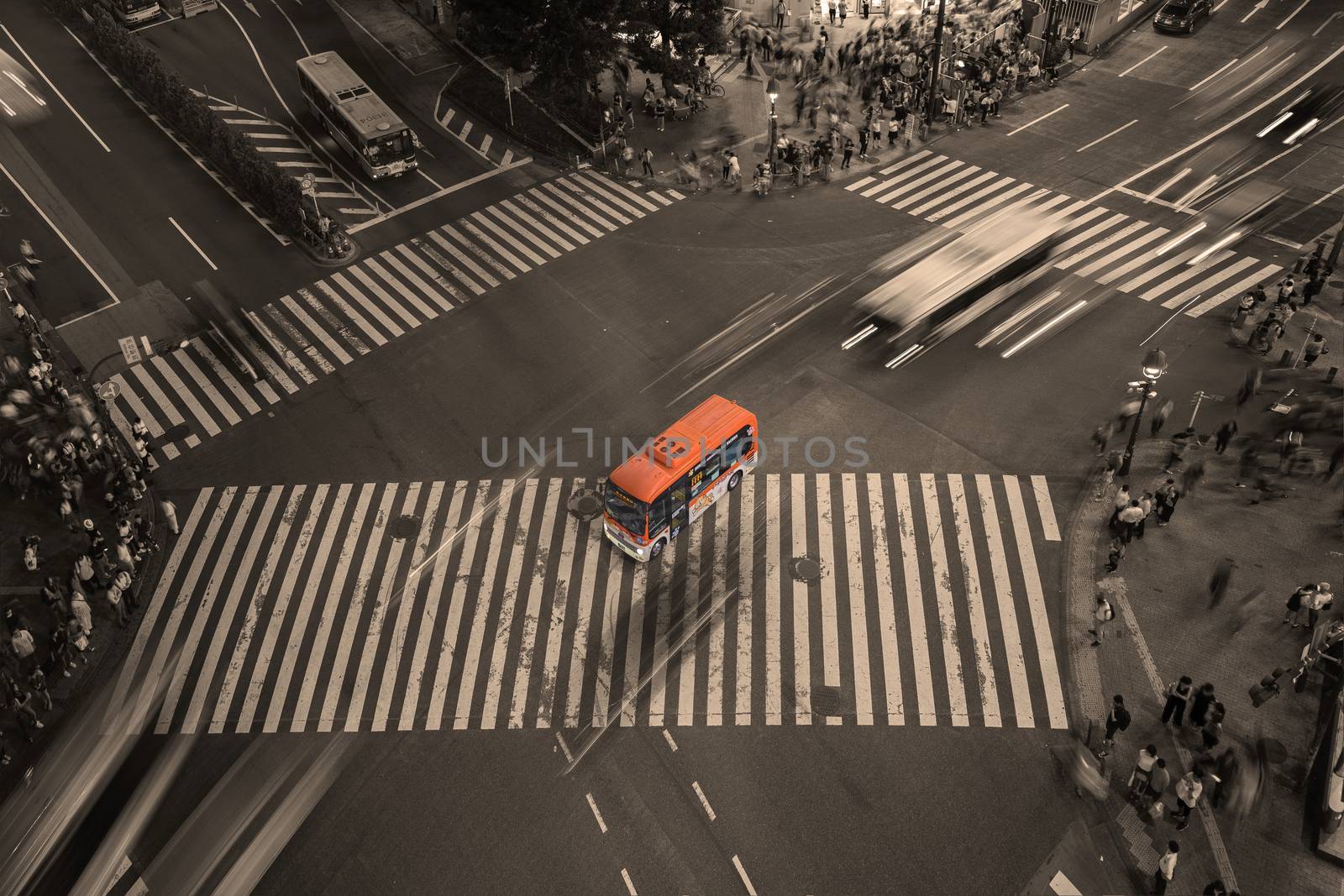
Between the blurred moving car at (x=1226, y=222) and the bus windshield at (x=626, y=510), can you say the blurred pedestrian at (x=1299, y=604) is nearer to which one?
the bus windshield at (x=626, y=510)

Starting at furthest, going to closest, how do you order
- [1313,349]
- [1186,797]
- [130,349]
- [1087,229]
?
[1087,229] < [130,349] < [1313,349] < [1186,797]

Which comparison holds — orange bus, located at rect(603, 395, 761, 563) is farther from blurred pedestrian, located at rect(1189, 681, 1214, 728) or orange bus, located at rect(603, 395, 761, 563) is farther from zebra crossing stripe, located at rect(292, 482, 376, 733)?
blurred pedestrian, located at rect(1189, 681, 1214, 728)

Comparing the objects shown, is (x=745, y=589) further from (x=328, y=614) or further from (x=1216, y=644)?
(x=1216, y=644)

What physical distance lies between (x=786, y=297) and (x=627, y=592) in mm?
14776

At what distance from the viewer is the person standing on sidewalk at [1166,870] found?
72.1ft

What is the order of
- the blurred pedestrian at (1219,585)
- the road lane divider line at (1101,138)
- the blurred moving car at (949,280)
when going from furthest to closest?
the road lane divider line at (1101,138) < the blurred moving car at (949,280) < the blurred pedestrian at (1219,585)

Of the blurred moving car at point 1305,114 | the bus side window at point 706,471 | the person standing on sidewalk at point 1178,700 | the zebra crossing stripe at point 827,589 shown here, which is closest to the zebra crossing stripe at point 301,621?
the bus side window at point 706,471

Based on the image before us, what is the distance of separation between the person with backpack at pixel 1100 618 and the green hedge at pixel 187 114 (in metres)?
34.1

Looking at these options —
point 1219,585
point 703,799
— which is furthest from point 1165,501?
point 703,799

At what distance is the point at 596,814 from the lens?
80.8ft

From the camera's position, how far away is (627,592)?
29719mm

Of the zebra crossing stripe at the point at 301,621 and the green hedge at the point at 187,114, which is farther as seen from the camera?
the green hedge at the point at 187,114

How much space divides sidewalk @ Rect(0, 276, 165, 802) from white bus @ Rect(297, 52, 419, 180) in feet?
57.9

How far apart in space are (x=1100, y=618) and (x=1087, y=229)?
20347 millimetres
